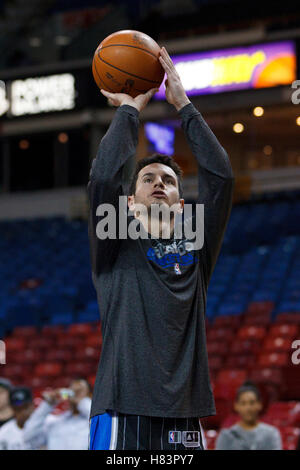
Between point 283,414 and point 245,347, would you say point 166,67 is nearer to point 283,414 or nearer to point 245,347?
point 283,414

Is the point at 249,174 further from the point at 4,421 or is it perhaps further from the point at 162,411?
the point at 162,411

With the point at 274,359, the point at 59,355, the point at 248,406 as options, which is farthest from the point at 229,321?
the point at 248,406

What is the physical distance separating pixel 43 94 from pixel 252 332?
896cm

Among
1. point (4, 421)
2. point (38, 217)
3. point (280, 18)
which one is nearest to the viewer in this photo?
point (4, 421)

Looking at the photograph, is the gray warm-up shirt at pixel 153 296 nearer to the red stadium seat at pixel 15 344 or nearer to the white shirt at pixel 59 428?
the white shirt at pixel 59 428

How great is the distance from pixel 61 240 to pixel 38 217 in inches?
102

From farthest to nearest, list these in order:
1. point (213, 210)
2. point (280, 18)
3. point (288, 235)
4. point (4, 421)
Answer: point (280, 18) < point (288, 235) < point (4, 421) < point (213, 210)

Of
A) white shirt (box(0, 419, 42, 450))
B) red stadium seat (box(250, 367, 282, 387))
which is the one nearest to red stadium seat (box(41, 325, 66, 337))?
red stadium seat (box(250, 367, 282, 387))

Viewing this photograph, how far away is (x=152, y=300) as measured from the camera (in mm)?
2883

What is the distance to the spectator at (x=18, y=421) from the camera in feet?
21.1

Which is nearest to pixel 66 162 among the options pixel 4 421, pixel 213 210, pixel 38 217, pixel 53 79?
pixel 38 217

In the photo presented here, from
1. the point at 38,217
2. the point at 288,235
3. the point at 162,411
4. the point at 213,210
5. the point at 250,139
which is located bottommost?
the point at 162,411

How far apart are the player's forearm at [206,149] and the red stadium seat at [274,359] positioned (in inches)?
253

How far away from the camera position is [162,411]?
9.09 ft
